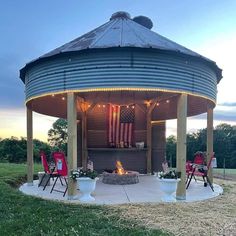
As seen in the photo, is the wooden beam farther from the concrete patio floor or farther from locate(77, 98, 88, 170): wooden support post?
the concrete patio floor

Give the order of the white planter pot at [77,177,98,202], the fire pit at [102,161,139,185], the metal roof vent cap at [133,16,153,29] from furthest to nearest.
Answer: the metal roof vent cap at [133,16,153,29] < the fire pit at [102,161,139,185] < the white planter pot at [77,177,98,202]

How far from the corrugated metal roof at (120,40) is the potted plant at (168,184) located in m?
2.93

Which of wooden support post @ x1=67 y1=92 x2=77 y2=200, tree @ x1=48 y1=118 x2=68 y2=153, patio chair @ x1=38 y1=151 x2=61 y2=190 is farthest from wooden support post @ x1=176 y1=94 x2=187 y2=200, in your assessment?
tree @ x1=48 y1=118 x2=68 y2=153

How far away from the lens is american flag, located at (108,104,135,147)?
1337 cm

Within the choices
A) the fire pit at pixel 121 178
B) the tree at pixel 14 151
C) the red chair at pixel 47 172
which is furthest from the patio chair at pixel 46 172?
the tree at pixel 14 151

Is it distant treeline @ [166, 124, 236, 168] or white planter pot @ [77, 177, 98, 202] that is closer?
white planter pot @ [77, 177, 98, 202]

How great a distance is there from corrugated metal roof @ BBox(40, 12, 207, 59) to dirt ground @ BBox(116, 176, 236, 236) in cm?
355

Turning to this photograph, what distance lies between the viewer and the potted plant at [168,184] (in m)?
7.21

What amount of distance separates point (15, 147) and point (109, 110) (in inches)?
717

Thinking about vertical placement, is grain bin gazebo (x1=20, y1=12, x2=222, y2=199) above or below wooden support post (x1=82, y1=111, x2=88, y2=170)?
above

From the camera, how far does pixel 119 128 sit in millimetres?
13383

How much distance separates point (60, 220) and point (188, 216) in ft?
7.66

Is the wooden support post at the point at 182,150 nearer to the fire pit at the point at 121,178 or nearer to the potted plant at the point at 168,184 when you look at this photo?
the potted plant at the point at 168,184

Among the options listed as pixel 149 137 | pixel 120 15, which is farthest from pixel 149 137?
pixel 120 15
